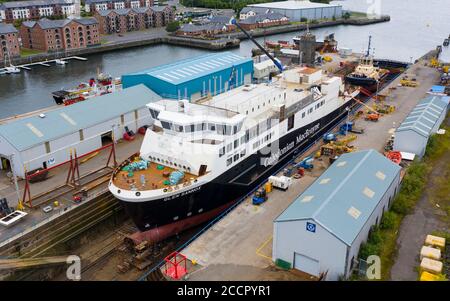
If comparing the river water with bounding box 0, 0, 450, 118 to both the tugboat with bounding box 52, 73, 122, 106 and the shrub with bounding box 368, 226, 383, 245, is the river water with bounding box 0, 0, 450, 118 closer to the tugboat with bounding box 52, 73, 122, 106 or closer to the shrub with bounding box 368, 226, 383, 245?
the tugboat with bounding box 52, 73, 122, 106

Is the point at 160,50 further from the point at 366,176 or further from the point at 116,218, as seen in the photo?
the point at 366,176

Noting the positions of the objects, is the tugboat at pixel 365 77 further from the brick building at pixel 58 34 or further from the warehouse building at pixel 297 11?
the warehouse building at pixel 297 11

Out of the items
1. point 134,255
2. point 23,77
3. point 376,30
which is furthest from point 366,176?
point 376,30

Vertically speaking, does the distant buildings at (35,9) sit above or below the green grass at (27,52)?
above

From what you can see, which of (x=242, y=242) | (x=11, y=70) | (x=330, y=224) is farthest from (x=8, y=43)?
(x=330, y=224)

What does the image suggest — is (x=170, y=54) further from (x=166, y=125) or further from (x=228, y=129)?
(x=228, y=129)

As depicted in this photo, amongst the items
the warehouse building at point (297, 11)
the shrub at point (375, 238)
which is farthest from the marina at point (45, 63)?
the shrub at point (375, 238)
